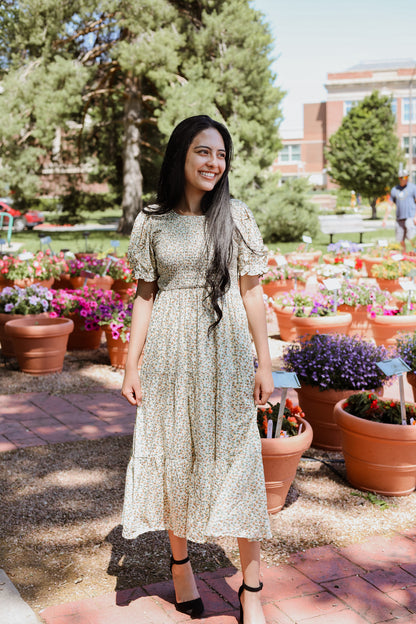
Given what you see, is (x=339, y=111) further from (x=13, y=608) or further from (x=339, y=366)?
(x=13, y=608)

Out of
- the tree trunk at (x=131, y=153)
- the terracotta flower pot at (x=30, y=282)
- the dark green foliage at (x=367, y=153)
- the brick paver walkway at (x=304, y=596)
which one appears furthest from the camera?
the dark green foliage at (x=367, y=153)

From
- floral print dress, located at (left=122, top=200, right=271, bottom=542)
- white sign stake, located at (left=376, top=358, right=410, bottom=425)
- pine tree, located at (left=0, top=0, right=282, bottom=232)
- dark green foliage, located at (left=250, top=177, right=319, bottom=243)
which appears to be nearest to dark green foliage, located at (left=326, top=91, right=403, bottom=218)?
dark green foliage, located at (left=250, top=177, right=319, bottom=243)

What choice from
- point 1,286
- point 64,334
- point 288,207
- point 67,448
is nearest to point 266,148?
point 288,207

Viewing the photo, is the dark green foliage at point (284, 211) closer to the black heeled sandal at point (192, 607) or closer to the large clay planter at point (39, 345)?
the large clay planter at point (39, 345)

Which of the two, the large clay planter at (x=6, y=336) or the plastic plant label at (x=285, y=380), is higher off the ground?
the plastic plant label at (x=285, y=380)

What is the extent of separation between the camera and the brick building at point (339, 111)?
191ft

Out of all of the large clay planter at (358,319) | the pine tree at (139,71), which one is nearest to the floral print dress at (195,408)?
the large clay planter at (358,319)

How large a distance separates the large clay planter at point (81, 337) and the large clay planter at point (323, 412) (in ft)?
10.3

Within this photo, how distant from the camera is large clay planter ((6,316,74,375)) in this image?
593 centimetres

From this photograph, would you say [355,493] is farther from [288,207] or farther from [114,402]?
[288,207]

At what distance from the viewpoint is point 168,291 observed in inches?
96.1

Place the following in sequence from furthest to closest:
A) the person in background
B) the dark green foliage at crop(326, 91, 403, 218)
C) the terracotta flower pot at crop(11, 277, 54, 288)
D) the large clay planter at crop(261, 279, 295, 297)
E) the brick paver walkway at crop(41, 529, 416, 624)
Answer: the dark green foliage at crop(326, 91, 403, 218) < the person in background < the large clay planter at crop(261, 279, 295, 297) < the terracotta flower pot at crop(11, 277, 54, 288) < the brick paver walkway at crop(41, 529, 416, 624)

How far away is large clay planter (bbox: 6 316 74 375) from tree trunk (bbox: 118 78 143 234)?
14255mm

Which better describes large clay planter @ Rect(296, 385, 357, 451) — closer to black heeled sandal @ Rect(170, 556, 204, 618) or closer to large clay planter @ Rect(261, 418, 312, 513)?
large clay planter @ Rect(261, 418, 312, 513)
